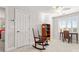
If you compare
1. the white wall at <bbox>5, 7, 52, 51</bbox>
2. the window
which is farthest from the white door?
the window

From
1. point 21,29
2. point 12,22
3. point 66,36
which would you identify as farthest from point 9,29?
point 66,36

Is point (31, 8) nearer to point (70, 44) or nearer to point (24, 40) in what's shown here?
point (24, 40)

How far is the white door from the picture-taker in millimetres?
3801

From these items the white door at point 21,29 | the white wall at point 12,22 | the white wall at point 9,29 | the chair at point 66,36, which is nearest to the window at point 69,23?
the chair at point 66,36

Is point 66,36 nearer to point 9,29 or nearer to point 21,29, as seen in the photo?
point 21,29

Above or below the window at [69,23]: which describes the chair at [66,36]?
below

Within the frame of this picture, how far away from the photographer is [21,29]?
3.82 m

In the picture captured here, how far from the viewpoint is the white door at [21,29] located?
3.80 m

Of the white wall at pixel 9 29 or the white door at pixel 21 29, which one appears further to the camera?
the white door at pixel 21 29

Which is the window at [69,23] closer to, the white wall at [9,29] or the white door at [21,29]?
the white door at [21,29]
